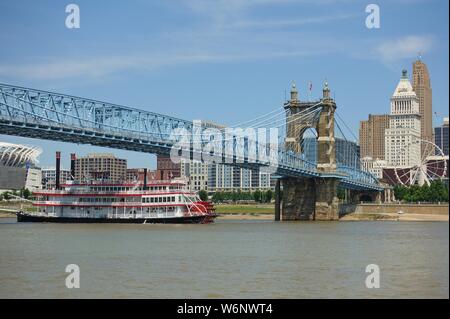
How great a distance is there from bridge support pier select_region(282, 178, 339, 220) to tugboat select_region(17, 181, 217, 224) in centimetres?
1934

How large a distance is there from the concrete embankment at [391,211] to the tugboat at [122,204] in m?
27.7

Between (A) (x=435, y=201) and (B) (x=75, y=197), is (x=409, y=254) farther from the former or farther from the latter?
(A) (x=435, y=201)

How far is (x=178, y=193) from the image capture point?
274 ft

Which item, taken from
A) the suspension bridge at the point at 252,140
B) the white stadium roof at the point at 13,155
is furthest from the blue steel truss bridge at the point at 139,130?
the white stadium roof at the point at 13,155

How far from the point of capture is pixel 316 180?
10288cm

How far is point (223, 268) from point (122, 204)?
55973mm

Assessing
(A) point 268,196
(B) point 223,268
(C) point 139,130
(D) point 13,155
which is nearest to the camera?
(B) point 223,268

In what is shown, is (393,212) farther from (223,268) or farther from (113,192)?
(223,268)

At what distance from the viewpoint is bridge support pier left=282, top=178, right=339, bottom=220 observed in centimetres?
10056

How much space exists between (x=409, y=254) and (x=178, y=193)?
47.4 metres

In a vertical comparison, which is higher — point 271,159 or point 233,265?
point 271,159

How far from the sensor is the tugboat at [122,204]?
8356 centimetres

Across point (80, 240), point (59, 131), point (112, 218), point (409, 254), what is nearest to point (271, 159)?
point (112, 218)

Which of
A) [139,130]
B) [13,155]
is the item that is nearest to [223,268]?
[139,130]
